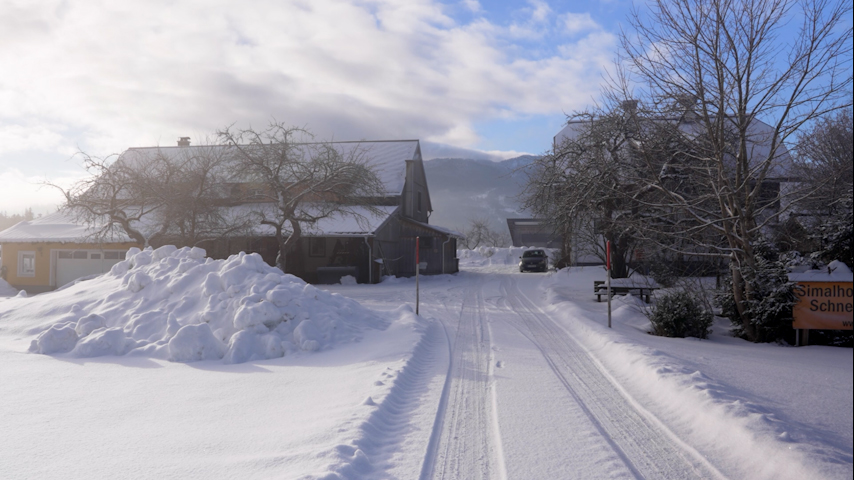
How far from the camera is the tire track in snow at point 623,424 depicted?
15.0ft

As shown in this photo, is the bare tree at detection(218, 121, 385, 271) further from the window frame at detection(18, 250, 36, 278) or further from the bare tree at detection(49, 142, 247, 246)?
the window frame at detection(18, 250, 36, 278)

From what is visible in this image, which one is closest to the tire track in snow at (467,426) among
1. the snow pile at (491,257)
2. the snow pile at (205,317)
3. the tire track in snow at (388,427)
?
the tire track in snow at (388,427)

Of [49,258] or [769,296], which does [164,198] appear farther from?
[769,296]

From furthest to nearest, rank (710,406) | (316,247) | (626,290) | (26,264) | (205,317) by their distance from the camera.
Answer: (316,247), (26,264), (626,290), (205,317), (710,406)

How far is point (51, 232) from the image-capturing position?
1147 inches

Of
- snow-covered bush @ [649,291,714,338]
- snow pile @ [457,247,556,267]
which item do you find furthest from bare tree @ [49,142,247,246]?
snow pile @ [457,247,556,267]

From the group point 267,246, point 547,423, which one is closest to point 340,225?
point 267,246

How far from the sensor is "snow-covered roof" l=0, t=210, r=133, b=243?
2688 centimetres

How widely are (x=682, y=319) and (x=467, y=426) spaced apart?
805cm

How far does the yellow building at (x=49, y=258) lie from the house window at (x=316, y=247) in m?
9.05

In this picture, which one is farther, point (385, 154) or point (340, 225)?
point (385, 154)

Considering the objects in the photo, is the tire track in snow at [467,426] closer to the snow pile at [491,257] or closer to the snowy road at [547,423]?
the snowy road at [547,423]

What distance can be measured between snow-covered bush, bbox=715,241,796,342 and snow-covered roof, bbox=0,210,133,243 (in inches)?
1047

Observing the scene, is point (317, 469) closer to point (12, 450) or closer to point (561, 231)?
point (12, 450)
